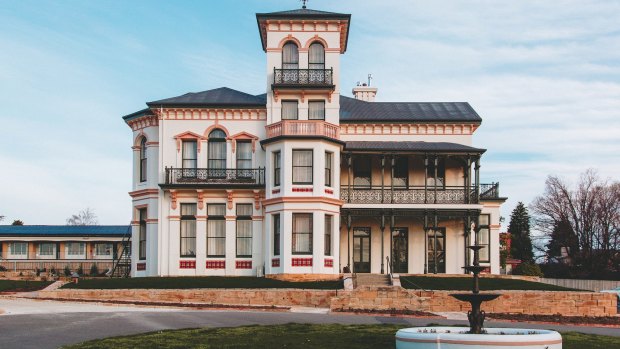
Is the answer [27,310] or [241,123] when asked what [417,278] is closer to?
[241,123]

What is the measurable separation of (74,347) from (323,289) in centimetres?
1648

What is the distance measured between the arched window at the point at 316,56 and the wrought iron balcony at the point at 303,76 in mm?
442

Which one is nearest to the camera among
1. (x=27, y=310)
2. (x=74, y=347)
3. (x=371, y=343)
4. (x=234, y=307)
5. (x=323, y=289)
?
(x=74, y=347)

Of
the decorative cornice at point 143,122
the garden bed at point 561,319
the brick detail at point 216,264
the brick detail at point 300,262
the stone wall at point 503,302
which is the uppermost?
the decorative cornice at point 143,122

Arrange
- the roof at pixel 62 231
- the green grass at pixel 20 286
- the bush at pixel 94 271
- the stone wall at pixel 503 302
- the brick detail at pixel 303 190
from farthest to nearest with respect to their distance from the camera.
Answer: the roof at pixel 62 231 → the bush at pixel 94 271 → the brick detail at pixel 303 190 → the green grass at pixel 20 286 → the stone wall at pixel 503 302

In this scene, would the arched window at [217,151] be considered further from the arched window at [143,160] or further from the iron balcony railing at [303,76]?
the iron balcony railing at [303,76]

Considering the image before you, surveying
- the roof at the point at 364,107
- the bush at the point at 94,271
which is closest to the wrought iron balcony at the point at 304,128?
the roof at the point at 364,107

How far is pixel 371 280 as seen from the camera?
122 feet

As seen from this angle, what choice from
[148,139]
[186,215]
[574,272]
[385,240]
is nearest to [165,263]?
[186,215]

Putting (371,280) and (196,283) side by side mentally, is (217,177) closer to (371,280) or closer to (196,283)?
(196,283)

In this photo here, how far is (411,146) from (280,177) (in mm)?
6791

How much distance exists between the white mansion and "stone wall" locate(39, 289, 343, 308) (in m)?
7.01

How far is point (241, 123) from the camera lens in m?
41.8

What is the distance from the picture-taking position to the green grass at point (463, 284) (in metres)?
34.3
